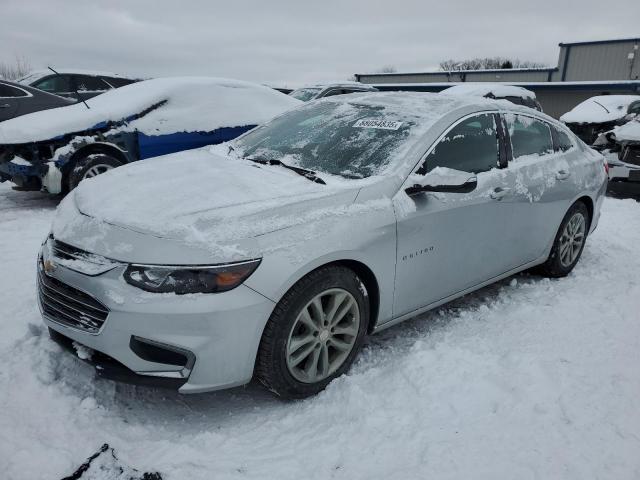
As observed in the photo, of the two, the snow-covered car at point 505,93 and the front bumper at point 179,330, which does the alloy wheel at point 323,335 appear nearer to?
the front bumper at point 179,330

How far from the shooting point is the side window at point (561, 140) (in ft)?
13.7

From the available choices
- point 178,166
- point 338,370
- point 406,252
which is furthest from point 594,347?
point 178,166

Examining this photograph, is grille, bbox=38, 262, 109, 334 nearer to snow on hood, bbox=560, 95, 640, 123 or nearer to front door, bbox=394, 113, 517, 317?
front door, bbox=394, 113, 517, 317

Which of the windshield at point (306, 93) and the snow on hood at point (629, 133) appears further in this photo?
the windshield at point (306, 93)

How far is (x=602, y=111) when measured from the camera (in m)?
11.5

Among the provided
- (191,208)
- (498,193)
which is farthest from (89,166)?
(498,193)

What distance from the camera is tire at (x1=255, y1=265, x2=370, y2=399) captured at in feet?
7.78

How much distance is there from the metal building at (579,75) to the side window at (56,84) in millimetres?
16314

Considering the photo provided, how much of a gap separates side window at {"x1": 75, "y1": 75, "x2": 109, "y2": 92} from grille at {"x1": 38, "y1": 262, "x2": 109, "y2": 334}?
416 inches

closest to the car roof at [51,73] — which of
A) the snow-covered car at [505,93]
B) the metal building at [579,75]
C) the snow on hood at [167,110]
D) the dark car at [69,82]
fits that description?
the dark car at [69,82]

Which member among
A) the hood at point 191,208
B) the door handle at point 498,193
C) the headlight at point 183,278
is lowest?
the headlight at point 183,278

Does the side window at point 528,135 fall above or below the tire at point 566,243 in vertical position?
above

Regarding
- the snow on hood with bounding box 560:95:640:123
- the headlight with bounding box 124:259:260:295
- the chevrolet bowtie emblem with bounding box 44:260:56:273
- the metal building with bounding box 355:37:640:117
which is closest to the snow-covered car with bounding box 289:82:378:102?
the snow on hood with bounding box 560:95:640:123

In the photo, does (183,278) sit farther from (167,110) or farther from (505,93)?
(505,93)
